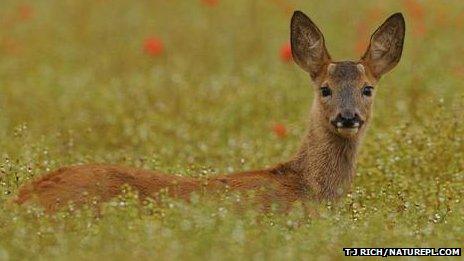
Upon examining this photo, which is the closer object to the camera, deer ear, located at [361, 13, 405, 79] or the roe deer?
the roe deer

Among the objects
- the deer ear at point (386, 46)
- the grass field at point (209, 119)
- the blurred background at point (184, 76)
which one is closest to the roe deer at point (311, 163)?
the deer ear at point (386, 46)

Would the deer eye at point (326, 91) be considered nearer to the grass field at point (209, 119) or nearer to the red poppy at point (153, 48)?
the grass field at point (209, 119)

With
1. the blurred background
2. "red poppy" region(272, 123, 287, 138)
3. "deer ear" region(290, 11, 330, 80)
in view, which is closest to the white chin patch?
"deer ear" region(290, 11, 330, 80)

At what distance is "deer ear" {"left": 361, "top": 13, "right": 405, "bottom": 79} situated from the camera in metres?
9.10

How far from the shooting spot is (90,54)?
48.0 feet

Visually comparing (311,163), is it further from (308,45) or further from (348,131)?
(308,45)

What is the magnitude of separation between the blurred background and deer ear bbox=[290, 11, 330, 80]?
1305 millimetres

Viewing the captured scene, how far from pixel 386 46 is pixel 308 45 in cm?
54

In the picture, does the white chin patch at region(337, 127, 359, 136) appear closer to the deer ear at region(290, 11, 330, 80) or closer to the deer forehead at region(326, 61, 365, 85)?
the deer forehead at region(326, 61, 365, 85)

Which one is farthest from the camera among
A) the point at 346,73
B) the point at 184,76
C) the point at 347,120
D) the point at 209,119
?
the point at 184,76

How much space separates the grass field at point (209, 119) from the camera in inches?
271

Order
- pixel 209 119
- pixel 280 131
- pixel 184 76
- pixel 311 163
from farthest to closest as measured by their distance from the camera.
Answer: pixel 184 76 < pixel 209 119 < pixel 280 131 < pixel 311 163

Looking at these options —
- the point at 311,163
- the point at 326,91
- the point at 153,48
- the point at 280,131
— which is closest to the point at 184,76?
the point at 153,48

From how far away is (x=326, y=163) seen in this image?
8617mm
